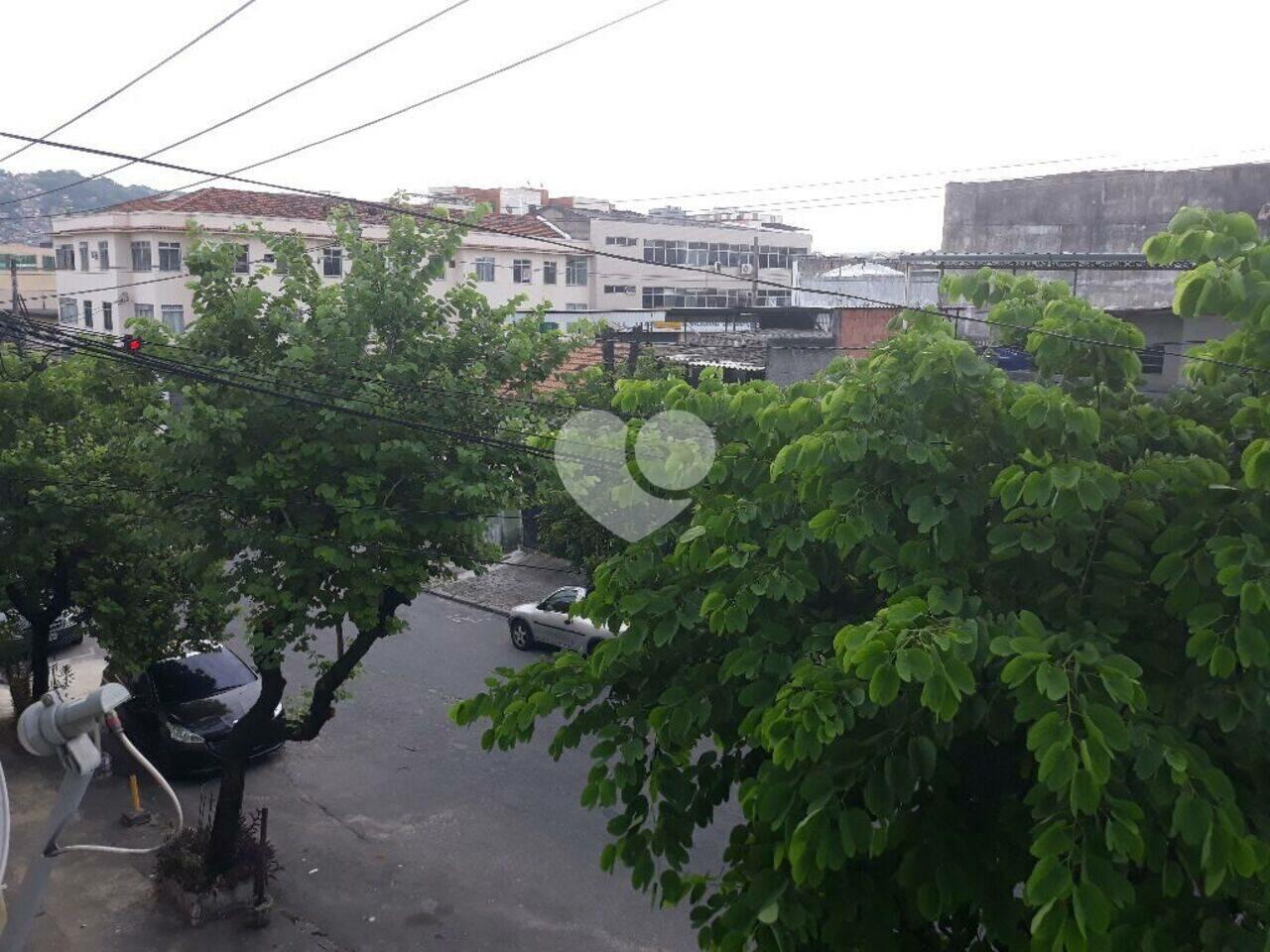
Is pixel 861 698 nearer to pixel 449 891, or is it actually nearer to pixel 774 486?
pixel 774 486

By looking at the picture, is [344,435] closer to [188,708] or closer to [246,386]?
[246,386]

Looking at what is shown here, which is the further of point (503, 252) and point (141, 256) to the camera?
point (503, 252)

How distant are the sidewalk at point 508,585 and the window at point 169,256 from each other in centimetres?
1902

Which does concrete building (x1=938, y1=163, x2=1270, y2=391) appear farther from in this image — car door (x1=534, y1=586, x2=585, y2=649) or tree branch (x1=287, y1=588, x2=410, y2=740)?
tree branch (x1=287, y1=588, x2=410, y2=740)

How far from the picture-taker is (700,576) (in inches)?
215

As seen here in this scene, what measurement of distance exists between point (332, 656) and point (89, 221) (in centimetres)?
2703

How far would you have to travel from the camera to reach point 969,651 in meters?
3.94

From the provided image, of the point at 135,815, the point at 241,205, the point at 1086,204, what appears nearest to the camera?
the point at 135,815

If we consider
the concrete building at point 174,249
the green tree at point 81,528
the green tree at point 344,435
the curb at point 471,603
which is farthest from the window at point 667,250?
the green tree at point 344,435

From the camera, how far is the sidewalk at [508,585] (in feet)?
72.1

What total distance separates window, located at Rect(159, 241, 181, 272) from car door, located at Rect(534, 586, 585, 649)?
2426 centimetres

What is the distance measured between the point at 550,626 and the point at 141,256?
25.8 metres

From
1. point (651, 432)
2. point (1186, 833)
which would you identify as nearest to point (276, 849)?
point (651, 432)

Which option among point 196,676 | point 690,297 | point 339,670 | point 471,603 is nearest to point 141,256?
point 690,297
